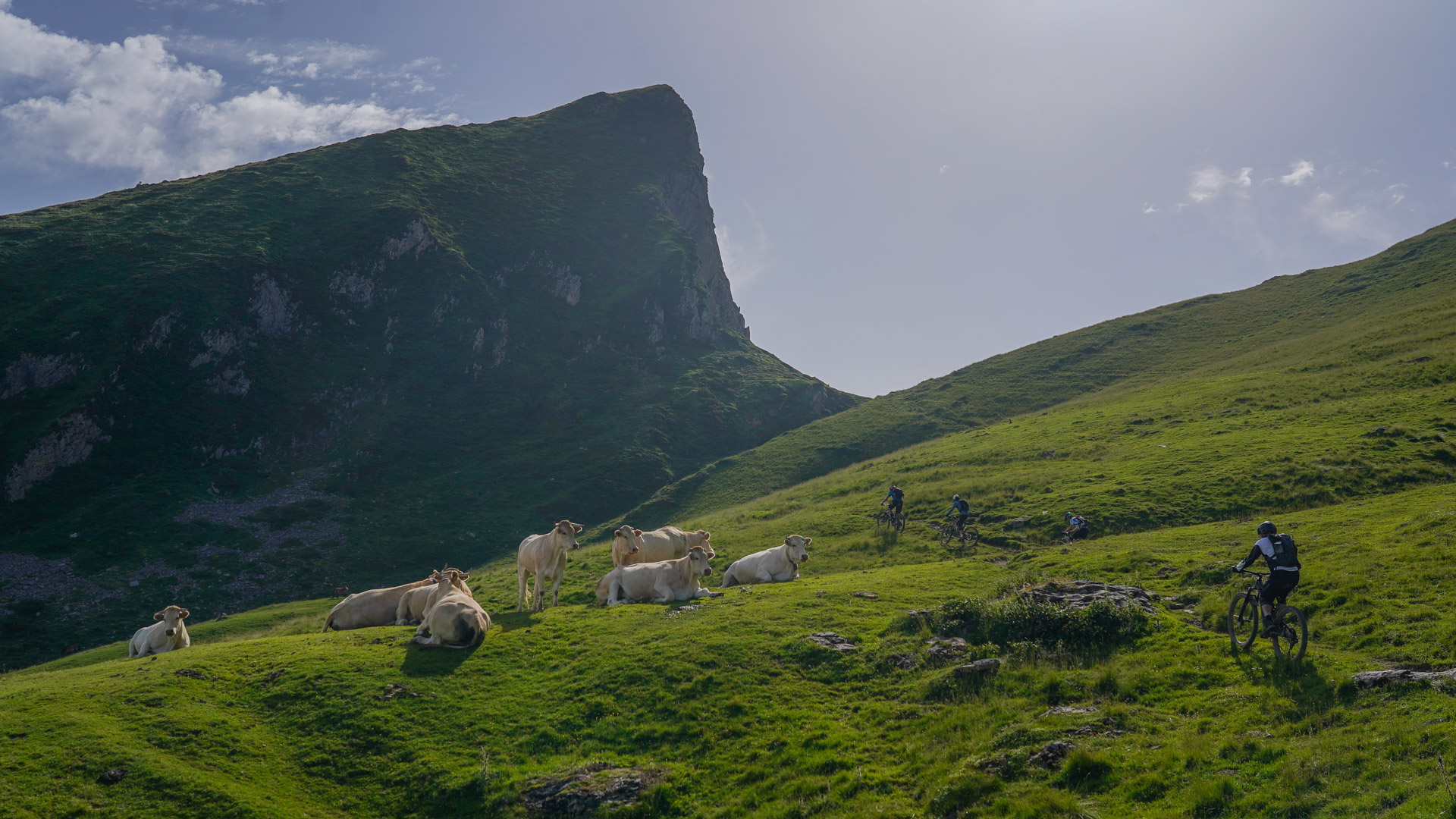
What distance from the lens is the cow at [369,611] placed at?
22.1 meters

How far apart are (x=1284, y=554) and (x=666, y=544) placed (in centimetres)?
2008

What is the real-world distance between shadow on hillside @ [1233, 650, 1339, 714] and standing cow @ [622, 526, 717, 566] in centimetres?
1781

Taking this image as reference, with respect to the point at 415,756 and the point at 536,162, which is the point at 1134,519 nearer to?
the point at 415,756

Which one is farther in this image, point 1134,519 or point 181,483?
point 181,483

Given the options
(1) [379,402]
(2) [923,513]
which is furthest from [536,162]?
(2) [923,513]

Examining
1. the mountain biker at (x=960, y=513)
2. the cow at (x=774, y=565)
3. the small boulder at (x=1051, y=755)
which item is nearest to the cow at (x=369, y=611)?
the cow at (x=774, y=565)

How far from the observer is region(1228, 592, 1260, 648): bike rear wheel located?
14046mm

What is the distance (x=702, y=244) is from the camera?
630 ft

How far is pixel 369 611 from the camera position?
2228cm

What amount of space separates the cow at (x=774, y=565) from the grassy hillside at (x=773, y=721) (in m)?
8.63

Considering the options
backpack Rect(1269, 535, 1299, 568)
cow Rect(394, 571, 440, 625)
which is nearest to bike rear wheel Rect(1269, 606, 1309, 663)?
backpack Rect(1269, 535, 1299, 568)

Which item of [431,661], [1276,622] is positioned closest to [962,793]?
[1276,622]

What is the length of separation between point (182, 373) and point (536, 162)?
98.0m

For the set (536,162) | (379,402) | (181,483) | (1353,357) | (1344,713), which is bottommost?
(1344,713)
